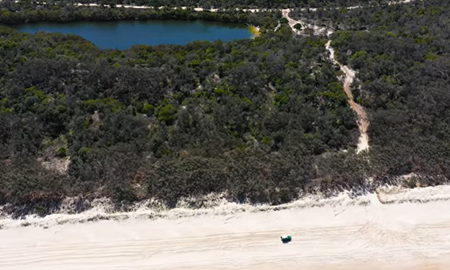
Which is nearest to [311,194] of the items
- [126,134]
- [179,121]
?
[179,121]

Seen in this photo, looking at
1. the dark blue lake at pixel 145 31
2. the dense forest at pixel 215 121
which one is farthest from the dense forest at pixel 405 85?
the dark blue lake at pixel 145 31

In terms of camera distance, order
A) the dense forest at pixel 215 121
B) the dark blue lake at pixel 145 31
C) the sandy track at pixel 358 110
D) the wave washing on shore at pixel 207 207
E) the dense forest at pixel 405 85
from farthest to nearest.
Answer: the dark blue lake at pixel 145 31 < the sandy track at pixel 358 110 < the dense forest at pixel 405 85 < the dense forest at pixel 215 121 < the wave washing on shore at pixel 207 207

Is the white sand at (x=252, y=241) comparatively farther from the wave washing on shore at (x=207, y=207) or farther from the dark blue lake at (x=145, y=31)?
the dark blue lake at (x=145, y=31)

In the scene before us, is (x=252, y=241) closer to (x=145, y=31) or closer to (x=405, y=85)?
(x=405, y=85)

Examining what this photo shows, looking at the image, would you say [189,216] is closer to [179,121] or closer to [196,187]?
[196,187]

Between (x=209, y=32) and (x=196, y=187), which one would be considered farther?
(x=209, y=32)

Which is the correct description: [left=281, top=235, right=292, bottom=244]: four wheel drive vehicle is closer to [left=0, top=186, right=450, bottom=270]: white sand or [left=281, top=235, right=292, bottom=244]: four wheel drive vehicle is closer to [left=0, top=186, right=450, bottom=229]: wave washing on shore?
[left=0, top=186, right=450, bottom=270]: white sand

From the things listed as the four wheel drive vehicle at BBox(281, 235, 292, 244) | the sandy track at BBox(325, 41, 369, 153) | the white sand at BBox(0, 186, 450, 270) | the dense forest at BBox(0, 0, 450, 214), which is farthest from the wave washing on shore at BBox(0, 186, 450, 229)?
the sandy track at BBox(325, 41, 369, 153)
